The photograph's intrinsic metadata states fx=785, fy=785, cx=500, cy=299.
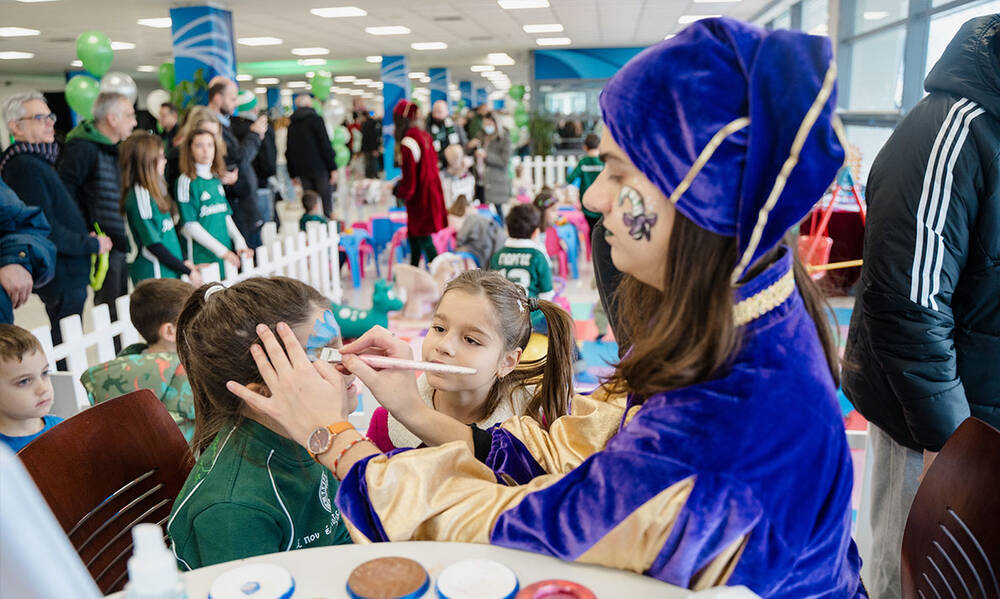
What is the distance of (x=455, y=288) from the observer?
5.71ft

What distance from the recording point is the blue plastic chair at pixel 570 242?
6652mm

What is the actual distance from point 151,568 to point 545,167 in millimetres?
12103

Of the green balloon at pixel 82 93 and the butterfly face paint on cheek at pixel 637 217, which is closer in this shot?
the butterfly face paint on cheek at pixel 637 217

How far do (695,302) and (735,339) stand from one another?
0.18 ft

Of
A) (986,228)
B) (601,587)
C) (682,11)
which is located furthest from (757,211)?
(682,11)

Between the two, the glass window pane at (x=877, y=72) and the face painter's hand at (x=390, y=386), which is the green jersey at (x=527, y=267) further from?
the glass window pane at (x=877, y=72)

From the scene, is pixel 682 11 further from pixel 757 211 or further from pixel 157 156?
pixel 757 211

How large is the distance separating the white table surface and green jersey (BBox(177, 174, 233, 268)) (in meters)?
3.43

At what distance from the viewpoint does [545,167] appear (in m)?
12.4

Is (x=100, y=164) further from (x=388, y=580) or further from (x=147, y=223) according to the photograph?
(x=388, y=580)

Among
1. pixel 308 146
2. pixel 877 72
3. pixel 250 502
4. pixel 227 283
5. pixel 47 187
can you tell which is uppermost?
pixel 877 72

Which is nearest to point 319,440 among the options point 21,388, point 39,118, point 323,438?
point 323,438

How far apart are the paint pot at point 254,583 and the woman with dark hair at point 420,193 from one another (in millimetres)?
5093

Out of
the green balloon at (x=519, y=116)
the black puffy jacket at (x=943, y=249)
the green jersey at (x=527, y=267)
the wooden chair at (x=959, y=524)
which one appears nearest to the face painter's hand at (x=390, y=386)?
the wooden chair at (x=959, y=524)
